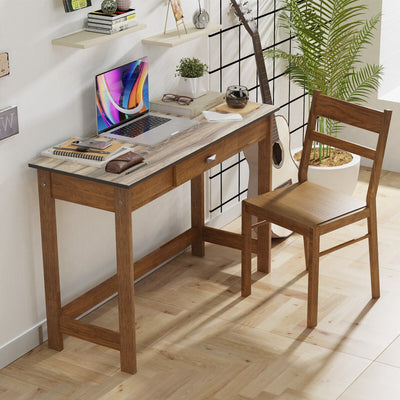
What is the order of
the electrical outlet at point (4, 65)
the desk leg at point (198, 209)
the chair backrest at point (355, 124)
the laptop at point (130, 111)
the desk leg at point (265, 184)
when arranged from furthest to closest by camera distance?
1. the desk leg at point (198, 209)
2. the desk leg at point (265, 184)
3. the chair backrest at point (355, 124)
4. the laptop at point (130, 111)
5. the electrical outlet at point (4, 65)

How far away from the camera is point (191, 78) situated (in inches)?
144

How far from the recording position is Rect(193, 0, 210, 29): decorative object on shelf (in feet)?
11.9

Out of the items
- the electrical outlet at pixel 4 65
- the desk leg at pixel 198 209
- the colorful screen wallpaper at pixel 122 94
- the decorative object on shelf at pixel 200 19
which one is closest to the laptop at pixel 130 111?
the colorful screen wallpaper at pixel 122 94

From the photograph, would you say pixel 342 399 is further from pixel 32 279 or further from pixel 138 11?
pixel 138 11

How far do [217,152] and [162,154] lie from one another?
0.33 metres

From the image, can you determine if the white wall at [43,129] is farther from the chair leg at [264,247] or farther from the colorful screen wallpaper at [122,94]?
the chair leg at [264,247]

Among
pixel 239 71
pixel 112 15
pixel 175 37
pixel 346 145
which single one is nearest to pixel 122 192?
pixel 112 15

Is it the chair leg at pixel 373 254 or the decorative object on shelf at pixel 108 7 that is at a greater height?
the decorative object on shelf at pixel 108 7

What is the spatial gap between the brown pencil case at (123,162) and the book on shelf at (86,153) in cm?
5

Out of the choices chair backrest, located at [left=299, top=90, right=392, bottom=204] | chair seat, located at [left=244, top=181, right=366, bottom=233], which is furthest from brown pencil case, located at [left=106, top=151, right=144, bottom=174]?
chair backrest, located at [left=299, top=90, right=392, bottom=204]

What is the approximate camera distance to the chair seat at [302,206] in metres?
3.41

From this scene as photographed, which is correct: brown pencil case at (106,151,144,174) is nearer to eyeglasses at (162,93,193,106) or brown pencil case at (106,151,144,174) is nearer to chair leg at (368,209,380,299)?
eyeglasses at (162,93,193,106)

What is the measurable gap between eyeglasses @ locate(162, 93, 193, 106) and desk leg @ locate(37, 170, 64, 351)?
0.81m

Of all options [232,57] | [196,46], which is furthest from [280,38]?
[196,46]
